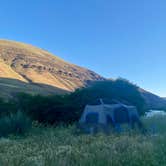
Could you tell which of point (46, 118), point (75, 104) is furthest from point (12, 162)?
point (75, 104)

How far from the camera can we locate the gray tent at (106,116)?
19000 millimetres

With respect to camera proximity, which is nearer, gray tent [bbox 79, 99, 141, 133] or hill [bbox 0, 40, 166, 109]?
gray tent [bbox 79, 99, 141, 133]

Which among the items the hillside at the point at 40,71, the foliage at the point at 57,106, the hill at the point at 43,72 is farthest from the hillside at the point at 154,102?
the foliage at the point at 57,106

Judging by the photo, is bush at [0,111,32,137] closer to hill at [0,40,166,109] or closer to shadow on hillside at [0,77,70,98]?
shadow on hillside at [0,77,70,98]

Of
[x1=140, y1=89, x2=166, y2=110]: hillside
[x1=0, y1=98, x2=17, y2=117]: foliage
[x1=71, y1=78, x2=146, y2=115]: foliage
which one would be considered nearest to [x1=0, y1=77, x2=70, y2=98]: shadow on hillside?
[x1=140, y1=89, x2=166, y2=110]: hillside

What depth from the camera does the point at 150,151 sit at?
8.72 m

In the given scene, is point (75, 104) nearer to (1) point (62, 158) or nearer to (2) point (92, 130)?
(2) point (92, 130)

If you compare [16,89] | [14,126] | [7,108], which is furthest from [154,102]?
[14,126]

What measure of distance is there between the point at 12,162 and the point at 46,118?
17.9 m

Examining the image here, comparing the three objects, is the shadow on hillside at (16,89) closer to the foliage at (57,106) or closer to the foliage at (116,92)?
the foliage at (116,92)

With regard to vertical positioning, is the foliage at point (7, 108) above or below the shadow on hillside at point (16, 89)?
below

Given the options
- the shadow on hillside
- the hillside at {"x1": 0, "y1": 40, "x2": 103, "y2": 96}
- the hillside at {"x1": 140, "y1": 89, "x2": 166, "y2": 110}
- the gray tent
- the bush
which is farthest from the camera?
the hillside at {"x1": 0, "y1": 40, "x2": 103, "y2": 96}

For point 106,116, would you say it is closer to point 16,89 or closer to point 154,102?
point 16,89

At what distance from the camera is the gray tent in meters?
19.0
